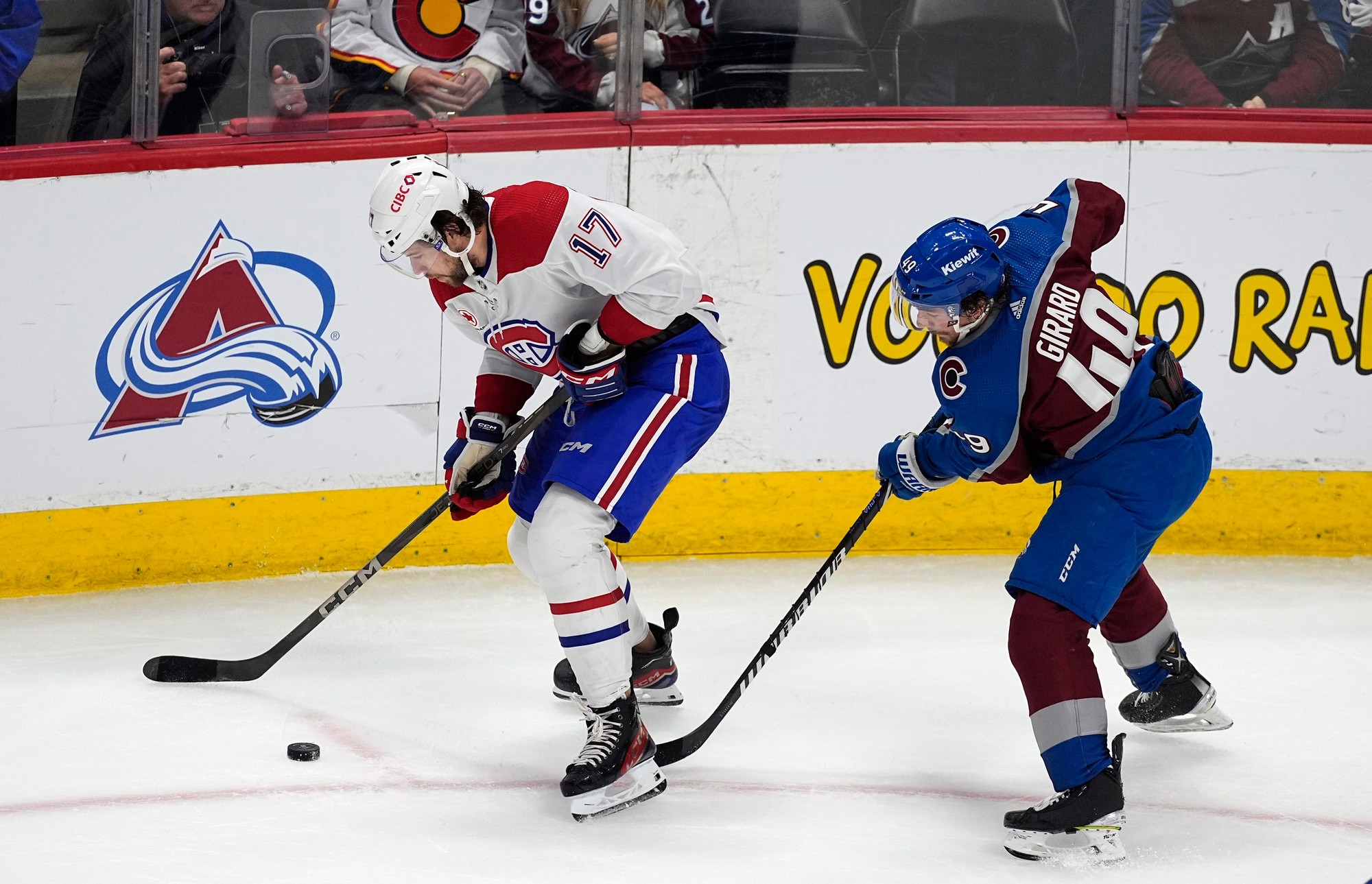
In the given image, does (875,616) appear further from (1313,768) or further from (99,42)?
(99,42)

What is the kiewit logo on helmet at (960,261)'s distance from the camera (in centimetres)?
275

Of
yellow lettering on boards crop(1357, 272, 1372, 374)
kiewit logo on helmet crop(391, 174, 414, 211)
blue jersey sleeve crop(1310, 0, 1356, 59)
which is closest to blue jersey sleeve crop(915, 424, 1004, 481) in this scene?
kiewit logo on helmet crop(391, 174, 414, 211)

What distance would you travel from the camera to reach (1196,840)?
2.94m

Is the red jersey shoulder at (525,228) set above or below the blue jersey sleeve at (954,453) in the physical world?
above

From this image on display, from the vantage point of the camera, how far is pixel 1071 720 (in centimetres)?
277

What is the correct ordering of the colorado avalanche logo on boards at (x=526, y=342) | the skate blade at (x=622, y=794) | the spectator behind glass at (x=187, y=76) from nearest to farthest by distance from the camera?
the skate blade at (x=622, y=794) → the colorado avalanche logo on boards at (x=526, y=342) → the spectator behind glass at (x=187, y=76)

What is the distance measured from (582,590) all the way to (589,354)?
45 centimetres

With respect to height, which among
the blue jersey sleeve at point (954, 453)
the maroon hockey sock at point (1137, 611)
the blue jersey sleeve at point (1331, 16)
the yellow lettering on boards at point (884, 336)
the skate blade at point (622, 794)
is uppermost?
the blue jersey sleeve at point (1331, 16)

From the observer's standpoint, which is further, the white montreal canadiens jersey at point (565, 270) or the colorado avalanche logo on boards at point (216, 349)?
the colorado avalanche logo on boards at point (216, 349)

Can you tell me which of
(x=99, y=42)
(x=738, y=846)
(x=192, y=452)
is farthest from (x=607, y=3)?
(x=738, y=846)

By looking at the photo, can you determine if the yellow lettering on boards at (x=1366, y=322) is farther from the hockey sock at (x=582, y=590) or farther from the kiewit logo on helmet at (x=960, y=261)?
the hockey sock at (x=582, y=590)

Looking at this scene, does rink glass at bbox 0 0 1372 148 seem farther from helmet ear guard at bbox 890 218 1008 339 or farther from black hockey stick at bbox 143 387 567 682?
helmet ear guard at bbox 890 218 1008 339

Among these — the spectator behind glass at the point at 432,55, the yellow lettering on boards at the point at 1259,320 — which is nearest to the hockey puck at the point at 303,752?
the spectator behind glass at the point at 432,55

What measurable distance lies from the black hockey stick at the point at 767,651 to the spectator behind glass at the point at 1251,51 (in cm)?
209
